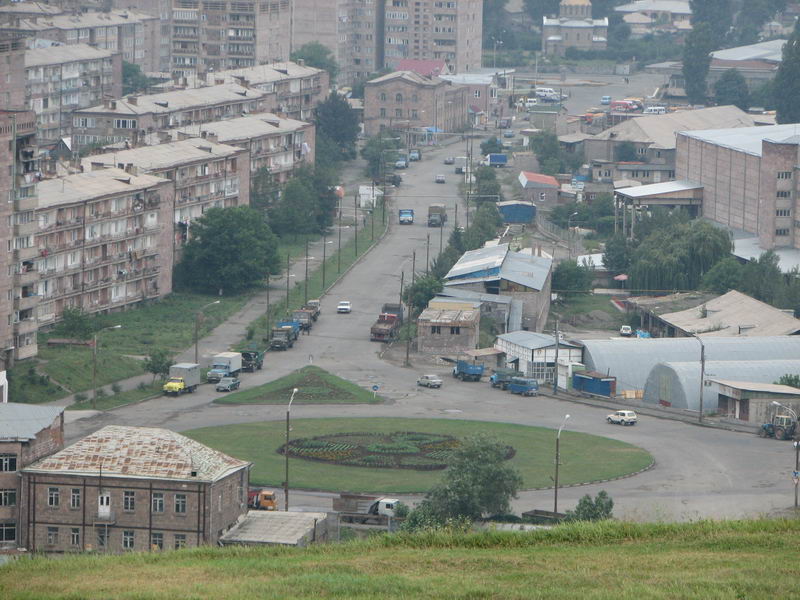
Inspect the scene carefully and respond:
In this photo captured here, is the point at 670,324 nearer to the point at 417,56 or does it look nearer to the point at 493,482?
the point at 493,482

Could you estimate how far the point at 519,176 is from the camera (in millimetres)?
127562

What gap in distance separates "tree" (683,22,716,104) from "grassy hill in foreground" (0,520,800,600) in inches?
5523

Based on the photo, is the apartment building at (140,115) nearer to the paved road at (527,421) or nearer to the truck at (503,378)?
the paved road at (527,421)

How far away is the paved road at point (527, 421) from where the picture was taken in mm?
56188

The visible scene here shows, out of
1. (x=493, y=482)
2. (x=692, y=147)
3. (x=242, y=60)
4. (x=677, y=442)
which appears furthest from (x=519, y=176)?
(x=493, y=482)

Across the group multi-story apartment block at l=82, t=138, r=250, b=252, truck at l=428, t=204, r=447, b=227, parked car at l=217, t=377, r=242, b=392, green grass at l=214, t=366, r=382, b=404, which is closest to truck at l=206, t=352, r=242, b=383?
parked car at l=217, t=377, r=242, b=392

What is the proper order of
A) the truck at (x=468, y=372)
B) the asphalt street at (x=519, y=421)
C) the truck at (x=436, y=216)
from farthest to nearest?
the truck at (x=436, y=216)
the truck at (x=468, y=372)
the asphalt street at (x=519, y=421)

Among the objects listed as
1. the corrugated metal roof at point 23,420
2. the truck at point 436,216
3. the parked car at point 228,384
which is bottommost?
the parked car at point 228,384

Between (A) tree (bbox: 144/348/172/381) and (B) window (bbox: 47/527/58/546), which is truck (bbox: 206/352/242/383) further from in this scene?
(B) window (bbox: 47/527/58/546)

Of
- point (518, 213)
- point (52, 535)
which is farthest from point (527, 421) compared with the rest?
point (518, 213)

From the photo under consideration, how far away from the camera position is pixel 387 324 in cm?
8312

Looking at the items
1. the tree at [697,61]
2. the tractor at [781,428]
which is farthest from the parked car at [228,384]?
the tree at [697,61]

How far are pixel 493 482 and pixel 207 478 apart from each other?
26.1 feet

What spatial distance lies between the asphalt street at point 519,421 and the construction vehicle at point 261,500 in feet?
3.37
